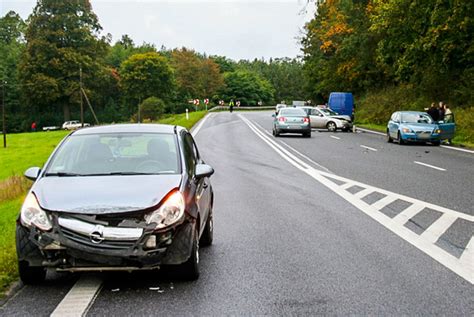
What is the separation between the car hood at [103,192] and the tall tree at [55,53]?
6957cm

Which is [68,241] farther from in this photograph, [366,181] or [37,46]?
[37,46]

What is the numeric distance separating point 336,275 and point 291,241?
1691 millimetres

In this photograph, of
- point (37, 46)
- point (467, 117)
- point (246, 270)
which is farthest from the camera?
point (37, 46)

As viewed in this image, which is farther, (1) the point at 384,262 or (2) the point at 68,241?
(1) the point at 384,262

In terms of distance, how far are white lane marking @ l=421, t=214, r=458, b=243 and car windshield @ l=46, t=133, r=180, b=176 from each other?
3.54m

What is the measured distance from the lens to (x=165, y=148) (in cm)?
686

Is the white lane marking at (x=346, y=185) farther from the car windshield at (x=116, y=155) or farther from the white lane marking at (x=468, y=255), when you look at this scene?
the car windshield at (x=116, y=155)

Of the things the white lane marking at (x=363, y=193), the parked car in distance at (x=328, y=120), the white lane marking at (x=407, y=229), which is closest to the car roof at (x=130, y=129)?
the white lane marking at (x=407, y=229)

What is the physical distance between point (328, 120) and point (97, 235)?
35461 millimetres

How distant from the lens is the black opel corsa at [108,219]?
526cm

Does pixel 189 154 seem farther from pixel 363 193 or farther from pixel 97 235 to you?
pixel 363 193

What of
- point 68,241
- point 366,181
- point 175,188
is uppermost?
point 175,188

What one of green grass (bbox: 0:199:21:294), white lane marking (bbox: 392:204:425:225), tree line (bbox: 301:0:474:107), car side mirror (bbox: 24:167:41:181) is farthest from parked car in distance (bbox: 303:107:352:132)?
car side mirror (bbox: 24:167:41:181)


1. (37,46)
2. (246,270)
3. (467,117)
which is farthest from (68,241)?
(37,46)
